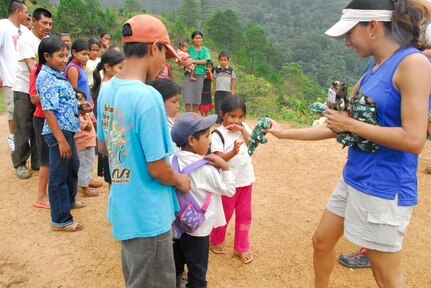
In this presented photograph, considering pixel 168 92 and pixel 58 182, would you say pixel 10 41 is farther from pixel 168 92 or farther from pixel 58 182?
pixel 168 92

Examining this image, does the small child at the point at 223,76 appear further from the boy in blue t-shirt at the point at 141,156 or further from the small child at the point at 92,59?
the boy in blue t-shirt at the point at 141,156

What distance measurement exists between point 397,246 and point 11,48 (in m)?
5.11

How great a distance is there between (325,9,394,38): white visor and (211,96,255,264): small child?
1.08 meters

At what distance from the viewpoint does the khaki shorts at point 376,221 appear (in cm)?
186

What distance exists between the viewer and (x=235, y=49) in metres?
45.3

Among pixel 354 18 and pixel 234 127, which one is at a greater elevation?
pixel 354 18

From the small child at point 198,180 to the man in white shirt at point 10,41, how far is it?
3.65 metres

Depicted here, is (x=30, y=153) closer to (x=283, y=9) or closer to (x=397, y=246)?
(x=397, y=246)

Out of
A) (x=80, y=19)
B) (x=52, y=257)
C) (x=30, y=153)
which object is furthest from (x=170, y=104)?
(x=80, y=19)

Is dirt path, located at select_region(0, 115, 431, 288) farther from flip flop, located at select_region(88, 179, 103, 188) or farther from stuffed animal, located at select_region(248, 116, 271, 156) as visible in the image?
stuffed animal, located at select_region(248, 116, 271, 156)

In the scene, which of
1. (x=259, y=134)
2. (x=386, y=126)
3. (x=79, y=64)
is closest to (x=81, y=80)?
(x=79, y=64)

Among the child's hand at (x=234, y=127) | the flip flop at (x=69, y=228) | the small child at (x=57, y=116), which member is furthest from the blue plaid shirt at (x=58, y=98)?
the child's hand at (x=234, y=127)

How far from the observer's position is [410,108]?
170 cm

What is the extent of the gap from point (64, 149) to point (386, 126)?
2615 millimetres
